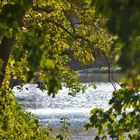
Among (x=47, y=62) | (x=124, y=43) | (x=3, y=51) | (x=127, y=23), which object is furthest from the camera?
(x=3, y=51)

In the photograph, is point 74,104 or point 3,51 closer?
point 3,51

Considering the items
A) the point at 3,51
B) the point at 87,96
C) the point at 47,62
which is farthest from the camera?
the point at 87,96

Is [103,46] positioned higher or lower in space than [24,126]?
higher

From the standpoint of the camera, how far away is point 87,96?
62.2 metres

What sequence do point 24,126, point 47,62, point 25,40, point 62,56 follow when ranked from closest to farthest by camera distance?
point 47,62 < point 25,40 < point 24,126 < point 62,56

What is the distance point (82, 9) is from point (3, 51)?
5.74m

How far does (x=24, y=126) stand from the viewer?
1048 cm

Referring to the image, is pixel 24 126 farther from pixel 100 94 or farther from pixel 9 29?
pixel 100 94

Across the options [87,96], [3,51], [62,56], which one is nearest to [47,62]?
[3,51]

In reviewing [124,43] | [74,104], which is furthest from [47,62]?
[74,104]

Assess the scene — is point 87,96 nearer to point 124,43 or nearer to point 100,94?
point 100,94

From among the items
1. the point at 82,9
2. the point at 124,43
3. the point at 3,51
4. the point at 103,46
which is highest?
the point at 82,9

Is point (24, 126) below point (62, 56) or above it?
below

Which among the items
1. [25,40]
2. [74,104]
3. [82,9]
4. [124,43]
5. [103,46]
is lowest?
[124,43]
